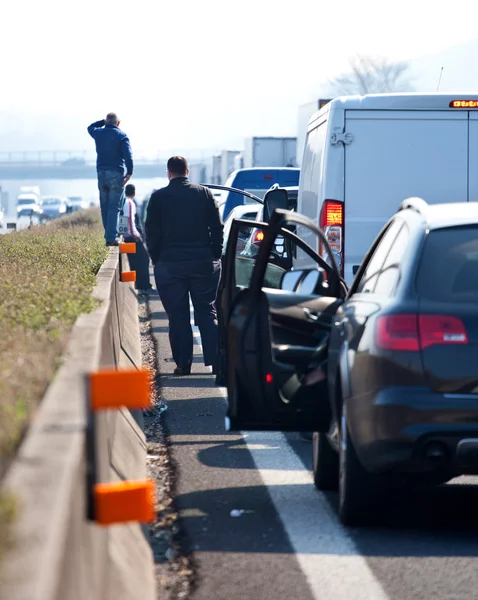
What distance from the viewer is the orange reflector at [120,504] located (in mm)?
3857

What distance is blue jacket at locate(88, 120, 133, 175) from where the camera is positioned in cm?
1708

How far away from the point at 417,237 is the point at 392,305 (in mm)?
397

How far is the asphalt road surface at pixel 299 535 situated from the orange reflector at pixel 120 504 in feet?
4.82

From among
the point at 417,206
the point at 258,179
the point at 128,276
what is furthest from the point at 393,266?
the point at 258,179

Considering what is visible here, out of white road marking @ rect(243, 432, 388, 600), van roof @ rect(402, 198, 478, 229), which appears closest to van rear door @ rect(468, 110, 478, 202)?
white road marking @ rect(243, 432, 388, 600)

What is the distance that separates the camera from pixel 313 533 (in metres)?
6.32

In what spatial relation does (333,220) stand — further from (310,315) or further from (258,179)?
(258,179)

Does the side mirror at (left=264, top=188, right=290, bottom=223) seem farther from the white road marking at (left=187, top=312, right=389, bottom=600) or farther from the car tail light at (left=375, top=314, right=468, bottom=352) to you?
the car tail light at (left=375, top=314, right=468, bottom=352)

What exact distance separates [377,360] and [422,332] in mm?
244

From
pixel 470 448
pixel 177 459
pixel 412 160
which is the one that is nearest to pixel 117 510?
pixel 470 448

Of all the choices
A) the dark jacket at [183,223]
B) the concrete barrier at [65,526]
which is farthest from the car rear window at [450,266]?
the dark jacket at [183,223]

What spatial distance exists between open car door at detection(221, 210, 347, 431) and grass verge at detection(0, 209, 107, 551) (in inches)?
37.9

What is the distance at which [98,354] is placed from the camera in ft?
19.9

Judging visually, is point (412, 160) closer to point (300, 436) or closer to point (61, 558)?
point (300, 436)
